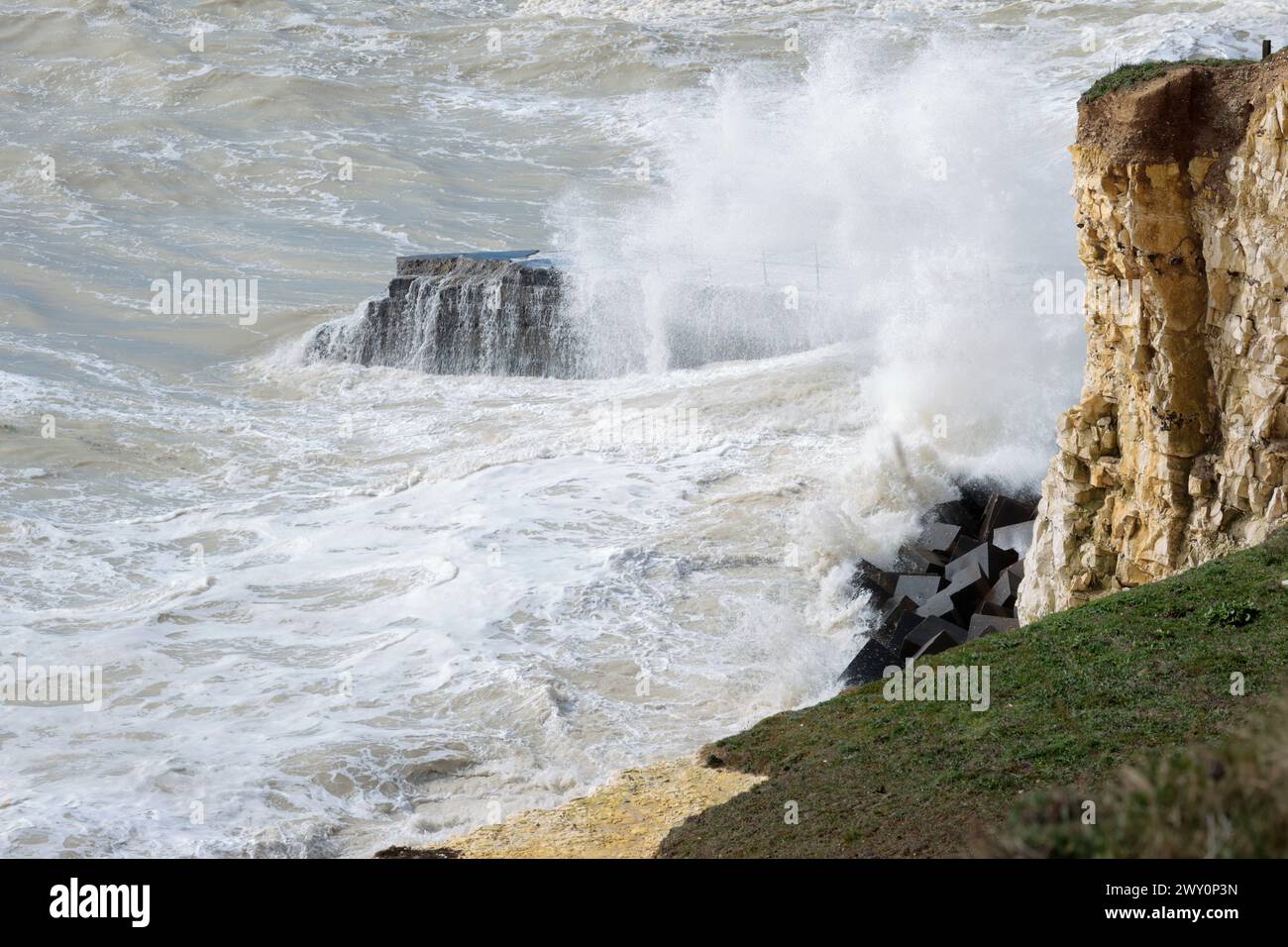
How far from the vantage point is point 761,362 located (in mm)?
26109

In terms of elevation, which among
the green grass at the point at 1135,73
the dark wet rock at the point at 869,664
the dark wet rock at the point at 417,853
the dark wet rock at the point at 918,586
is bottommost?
the dark wet rock at the point at 417,853

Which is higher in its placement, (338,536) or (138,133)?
(138,133)

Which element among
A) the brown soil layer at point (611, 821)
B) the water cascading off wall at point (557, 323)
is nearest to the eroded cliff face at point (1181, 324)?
the brown soil layer at point (611, 821)

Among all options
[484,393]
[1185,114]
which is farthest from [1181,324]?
[484,393]

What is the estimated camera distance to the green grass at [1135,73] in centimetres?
1178

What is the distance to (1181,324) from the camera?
1196cm

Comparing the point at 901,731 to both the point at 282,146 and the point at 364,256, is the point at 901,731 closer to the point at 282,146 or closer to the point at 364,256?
the point at 364,256

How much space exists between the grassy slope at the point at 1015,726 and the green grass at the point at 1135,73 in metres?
4.22

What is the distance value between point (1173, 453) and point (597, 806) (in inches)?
239

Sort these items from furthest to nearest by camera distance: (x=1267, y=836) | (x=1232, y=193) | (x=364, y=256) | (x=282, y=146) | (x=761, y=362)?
(x=282, y=146) → (x=364, y=256) → (x=761, y=362) → (x=1232, y=193) → (x=1267, y=836)

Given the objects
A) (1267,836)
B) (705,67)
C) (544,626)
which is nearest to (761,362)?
(544,626)

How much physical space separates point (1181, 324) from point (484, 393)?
56.8 feet

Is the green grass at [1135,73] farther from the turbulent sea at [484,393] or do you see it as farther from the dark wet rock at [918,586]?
the turbulent sea at [484,393]

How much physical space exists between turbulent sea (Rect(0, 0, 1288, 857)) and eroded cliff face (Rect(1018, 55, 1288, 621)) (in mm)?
3496
